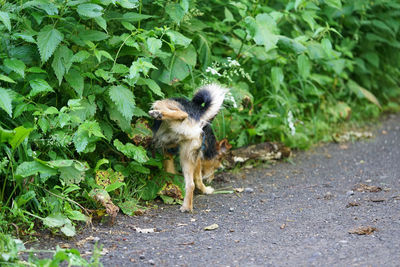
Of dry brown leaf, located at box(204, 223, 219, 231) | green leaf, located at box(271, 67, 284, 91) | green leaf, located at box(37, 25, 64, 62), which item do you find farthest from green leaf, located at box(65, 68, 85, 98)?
green leaf, located at box(271, 67, 284, 91)

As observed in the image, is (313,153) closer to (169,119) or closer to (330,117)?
(330,117)

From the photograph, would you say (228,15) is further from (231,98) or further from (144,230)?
(144,230)

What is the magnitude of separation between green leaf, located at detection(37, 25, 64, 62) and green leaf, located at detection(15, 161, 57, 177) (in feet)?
2.68

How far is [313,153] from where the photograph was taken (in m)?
7.08

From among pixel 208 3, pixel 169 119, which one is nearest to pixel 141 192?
pixel 169 119

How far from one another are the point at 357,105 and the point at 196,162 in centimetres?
425

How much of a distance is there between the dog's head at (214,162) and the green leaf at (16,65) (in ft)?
6.75

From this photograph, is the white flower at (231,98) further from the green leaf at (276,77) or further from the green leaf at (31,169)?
the green leaf at (31,169)

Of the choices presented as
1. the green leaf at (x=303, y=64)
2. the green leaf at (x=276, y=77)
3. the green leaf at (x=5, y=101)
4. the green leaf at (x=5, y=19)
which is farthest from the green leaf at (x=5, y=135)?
the green leaf at (x=303, y=64)

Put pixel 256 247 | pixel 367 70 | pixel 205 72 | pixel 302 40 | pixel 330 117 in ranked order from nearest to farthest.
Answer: pixel 256 247, pixel 205 72, pixel 302 40, pixel 330 117, pixel 367 70

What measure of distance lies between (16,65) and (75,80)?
51 cm

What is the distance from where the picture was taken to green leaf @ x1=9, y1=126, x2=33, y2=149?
13.3 feet

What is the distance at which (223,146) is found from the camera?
581 cm

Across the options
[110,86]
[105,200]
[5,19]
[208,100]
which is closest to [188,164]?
[208,100]
